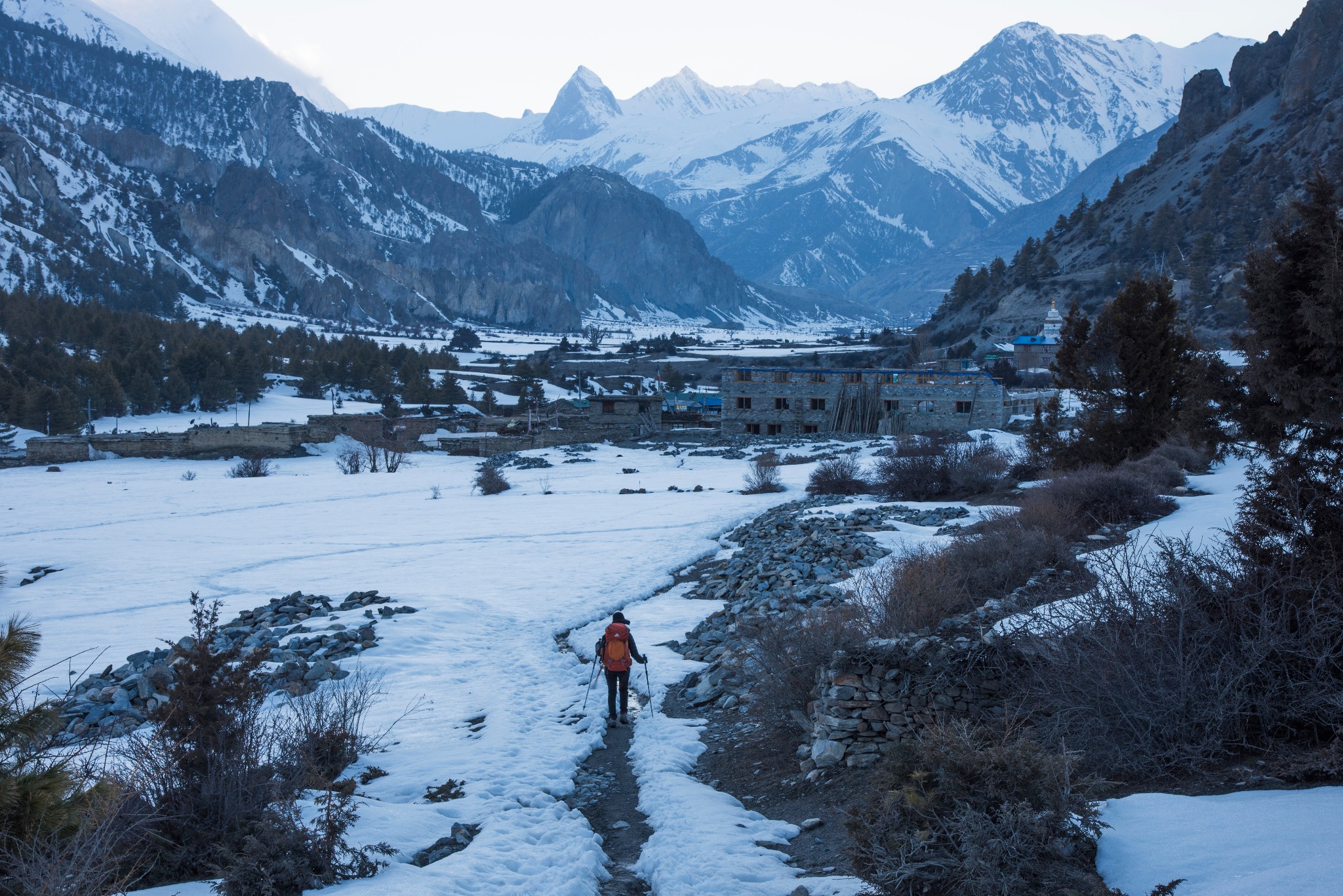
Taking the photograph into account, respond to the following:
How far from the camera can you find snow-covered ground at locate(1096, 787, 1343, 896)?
13.9 feet

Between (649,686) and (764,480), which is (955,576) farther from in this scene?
(764,480)

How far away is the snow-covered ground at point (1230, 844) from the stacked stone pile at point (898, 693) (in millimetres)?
2162

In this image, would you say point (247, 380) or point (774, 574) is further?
point (247, 380)

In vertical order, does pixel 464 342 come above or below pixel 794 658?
above

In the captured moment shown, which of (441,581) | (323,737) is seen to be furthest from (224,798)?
(441,581)

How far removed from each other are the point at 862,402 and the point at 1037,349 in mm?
37037

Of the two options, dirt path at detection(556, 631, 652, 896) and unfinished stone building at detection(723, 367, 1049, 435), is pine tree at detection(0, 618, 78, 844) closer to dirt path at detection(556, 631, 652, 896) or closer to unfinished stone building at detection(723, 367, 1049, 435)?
dirt path at detection(556, 631, 652, 896)

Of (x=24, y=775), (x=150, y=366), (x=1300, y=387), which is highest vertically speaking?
(x=150, y=366)

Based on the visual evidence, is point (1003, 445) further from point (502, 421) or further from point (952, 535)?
point (502, 421)

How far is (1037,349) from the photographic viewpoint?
81438mm

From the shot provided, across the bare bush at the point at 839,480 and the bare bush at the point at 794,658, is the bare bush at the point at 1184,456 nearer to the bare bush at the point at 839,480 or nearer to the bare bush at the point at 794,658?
the bare bush at the point at 839,480

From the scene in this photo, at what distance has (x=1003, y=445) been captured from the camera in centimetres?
3722

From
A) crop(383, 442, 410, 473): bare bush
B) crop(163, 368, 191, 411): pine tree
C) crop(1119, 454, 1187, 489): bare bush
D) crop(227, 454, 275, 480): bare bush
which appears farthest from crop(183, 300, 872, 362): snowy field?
crop(1119, 454, 1187, 489): bare bush

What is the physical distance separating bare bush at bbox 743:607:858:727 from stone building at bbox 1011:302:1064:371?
245 feet
